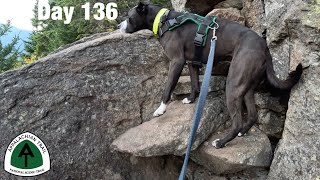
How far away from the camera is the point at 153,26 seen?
496cm

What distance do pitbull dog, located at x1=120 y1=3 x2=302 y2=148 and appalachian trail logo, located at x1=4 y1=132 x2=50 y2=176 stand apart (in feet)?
5.45

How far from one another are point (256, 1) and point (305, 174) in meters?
2.88

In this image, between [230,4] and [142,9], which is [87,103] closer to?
[142,9]

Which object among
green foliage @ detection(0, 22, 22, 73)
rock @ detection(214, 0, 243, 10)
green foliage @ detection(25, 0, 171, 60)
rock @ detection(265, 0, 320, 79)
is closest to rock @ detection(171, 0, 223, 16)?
rock @ detection(214, 0, 243, 10)

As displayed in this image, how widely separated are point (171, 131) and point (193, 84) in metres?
0.93

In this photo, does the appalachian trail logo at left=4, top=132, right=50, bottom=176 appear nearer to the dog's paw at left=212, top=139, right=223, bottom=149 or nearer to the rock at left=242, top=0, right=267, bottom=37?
the dog's paw at left=212, top=139, right=223, bottom=149

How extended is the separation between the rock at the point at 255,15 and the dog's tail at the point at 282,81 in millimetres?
1114

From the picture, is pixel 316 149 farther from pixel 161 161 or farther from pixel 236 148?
pixel 161 161

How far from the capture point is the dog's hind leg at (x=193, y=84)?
4.93 meters

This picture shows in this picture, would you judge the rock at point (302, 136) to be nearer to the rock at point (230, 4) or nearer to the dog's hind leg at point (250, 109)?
the dog's hind leg at point (250, 109)

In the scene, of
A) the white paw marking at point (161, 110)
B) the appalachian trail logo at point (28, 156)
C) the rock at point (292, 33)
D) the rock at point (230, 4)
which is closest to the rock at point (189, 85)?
the white paw marking at point (161, 110)

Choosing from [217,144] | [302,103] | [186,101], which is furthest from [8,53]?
[302,103]

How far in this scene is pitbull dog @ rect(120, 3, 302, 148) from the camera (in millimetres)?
4145

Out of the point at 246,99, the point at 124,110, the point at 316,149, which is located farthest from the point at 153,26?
the point at 316,149
